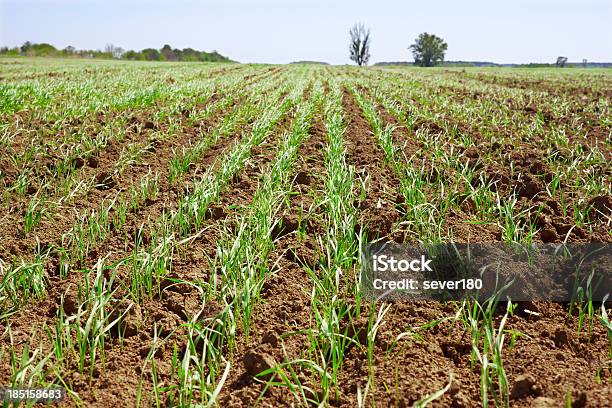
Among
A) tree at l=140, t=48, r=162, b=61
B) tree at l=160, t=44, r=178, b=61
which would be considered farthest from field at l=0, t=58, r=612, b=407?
tree at l=160, t=44, r=178, b=61

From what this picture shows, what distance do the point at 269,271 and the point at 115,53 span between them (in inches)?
3453

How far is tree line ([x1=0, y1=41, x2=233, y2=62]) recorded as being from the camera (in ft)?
228

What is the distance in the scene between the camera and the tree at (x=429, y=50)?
292 ft

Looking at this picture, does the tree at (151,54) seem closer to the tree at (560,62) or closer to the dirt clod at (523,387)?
the tree at (560,62)

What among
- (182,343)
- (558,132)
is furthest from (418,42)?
(182,343)

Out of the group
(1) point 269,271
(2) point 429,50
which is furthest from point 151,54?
(1) point 269,271

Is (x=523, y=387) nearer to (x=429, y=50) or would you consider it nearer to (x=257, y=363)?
(x=257, y=363)

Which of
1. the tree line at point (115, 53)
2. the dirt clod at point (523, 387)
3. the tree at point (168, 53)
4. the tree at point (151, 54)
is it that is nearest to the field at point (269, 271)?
the dirt clod at point (523, 387)

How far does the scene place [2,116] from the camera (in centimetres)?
725

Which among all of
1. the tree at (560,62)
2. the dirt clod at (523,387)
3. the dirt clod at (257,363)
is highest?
the tree at (560,62)

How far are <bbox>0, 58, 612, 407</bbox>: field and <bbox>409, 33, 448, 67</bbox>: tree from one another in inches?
3475

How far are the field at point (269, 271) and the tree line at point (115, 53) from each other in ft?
225

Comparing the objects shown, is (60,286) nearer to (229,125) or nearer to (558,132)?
(229,125)

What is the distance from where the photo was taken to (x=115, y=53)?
80.2 metres
